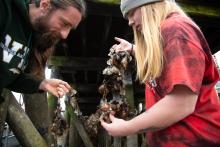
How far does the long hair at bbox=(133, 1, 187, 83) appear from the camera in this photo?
6.34 feet

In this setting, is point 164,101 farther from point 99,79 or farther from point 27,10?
point 99,79

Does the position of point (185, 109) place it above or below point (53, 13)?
below

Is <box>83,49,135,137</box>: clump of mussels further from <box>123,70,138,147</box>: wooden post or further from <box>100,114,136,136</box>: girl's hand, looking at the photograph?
<box>100,114,136,136</box>: girl's hand

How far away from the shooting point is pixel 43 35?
9.66ft

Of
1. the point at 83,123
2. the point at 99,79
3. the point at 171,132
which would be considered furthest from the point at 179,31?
the point at 99,79

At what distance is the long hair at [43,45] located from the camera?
2.96m

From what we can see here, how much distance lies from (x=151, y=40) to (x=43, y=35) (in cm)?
120

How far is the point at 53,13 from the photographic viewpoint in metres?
2.96

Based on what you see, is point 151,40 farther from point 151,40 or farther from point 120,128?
point 120,128

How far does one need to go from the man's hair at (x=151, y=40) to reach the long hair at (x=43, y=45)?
38.6 inches

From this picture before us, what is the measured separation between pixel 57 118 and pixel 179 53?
6.26m

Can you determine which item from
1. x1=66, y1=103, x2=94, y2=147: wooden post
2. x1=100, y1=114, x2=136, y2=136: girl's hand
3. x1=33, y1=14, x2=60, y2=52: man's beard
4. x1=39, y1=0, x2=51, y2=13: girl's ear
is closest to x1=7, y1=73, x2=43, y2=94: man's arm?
x1=33, y1=14, x2=60, y2=52: man's beard

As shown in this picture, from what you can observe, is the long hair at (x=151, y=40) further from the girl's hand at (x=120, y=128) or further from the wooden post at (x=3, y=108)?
the wooden post at (x=3, y=108)

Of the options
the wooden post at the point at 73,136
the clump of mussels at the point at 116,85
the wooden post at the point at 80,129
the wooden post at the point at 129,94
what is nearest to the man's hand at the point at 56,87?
the clump of mussels at the point at 116,85
